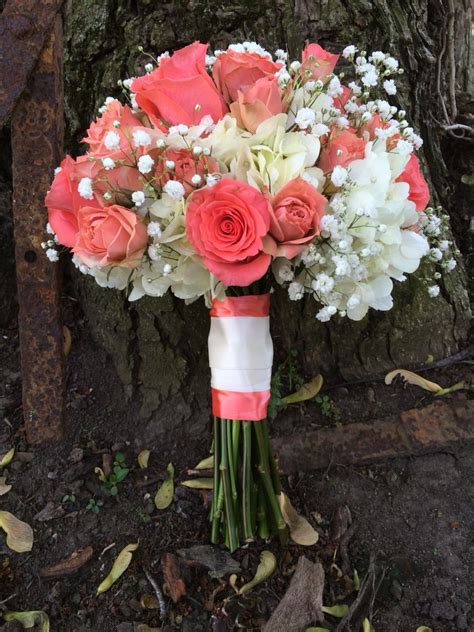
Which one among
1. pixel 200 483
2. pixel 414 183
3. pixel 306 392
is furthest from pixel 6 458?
pixel 414 183

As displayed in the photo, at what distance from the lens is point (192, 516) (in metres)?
1.79

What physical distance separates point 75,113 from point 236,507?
1409 millimetres

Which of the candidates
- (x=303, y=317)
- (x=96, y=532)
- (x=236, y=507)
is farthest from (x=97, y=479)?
(x=303, y=317)

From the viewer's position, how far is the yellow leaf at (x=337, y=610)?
5.08 feet

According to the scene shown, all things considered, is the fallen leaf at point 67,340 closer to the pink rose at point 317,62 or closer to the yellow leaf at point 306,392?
the yellow leaf at point 306,392

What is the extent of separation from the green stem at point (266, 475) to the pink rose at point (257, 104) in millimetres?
805

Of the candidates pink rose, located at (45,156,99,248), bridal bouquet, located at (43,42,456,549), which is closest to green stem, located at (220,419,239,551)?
bridal bouquet, located at (43,42,456,549)

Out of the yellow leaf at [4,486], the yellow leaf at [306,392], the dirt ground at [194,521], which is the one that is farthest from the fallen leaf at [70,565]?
the yellow leaf at [306,392]

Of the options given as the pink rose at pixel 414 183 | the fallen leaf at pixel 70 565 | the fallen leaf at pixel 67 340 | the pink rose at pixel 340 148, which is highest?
the pink rose at pixel 340 148

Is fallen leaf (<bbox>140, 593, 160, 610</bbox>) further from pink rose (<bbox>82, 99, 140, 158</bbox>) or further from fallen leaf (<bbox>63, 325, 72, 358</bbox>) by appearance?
pink rose (<bbox>82, 99, 140, 158</bbox>)

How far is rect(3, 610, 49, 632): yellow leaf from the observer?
154cm

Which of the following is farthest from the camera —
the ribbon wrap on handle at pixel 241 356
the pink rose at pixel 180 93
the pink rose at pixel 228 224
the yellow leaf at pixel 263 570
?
the yellow leaf at pixel 263 570

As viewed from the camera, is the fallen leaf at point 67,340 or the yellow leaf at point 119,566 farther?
the fallen leaf at point 67,340

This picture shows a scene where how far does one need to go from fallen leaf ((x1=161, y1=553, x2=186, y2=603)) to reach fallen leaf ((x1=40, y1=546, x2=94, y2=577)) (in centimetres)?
24
